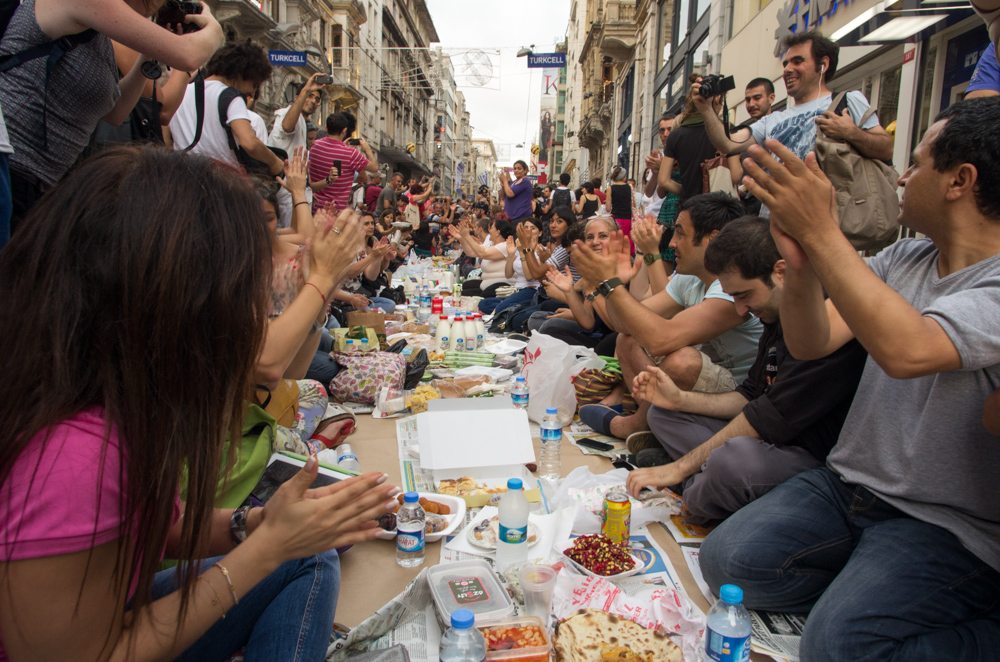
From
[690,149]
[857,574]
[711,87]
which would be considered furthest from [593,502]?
[690,149]

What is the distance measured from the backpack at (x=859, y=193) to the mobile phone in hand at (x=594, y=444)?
177cm

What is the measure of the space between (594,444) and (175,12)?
3001 mm

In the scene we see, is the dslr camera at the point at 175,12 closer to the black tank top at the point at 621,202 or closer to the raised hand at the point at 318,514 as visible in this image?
the raised hand at the point at 318,514

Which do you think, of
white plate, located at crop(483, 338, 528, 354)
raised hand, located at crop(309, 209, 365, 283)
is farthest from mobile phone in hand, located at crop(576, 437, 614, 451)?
raised hand, located at crop(309, 209, 365, 283)

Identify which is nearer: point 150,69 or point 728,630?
point 728,630

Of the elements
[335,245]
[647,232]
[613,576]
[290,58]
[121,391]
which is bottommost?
[613,576]

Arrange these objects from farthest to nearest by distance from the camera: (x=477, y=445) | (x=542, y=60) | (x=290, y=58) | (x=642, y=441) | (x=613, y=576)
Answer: (x=542, y=60)
(x=290, y=58)
(x=642, y=441)
(x=477, y=445)
(x=613, y=576)

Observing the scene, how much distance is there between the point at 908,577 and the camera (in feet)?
6.17

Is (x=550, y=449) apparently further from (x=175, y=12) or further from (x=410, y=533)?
(x=175, y=12)

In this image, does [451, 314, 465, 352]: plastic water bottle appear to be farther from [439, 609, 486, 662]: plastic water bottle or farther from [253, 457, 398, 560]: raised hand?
[253, 457, 398, 560]: raised hand

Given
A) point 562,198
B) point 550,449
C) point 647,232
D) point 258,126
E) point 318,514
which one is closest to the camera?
point 318,514

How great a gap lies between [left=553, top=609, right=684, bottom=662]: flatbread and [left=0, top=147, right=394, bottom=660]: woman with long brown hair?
978 millimetres

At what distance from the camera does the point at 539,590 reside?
2.13m

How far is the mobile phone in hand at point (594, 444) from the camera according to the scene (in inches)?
147
